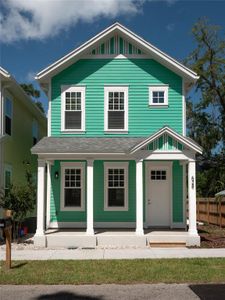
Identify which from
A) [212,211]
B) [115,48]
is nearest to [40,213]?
[115,48]

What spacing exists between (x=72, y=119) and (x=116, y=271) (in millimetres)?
8759

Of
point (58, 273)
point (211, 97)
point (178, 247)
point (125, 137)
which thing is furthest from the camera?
point (211, 97)

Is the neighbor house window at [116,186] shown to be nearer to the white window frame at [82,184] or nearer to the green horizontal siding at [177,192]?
the white window frame at [82,184]

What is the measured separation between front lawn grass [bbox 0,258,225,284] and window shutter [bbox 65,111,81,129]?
23.6 ft

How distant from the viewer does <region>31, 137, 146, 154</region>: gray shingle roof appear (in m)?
16.1

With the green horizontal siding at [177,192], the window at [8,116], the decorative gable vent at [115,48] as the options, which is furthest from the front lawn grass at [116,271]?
the decorative gable vent at [115,48]

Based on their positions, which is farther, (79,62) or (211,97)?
(211,97)

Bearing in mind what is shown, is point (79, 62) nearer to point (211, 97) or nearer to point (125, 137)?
point (125, 137)

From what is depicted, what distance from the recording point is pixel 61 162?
18234mm

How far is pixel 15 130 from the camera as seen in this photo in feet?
65.7

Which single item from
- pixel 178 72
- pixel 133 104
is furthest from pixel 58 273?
pixel 178 72

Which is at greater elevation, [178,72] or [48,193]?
[178,72]

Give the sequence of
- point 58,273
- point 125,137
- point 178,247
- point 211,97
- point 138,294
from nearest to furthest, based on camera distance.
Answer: point 138,294
point 58,273
point 178,247
point 125,137
point 211,97

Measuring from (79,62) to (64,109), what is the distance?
2018 millimetres
